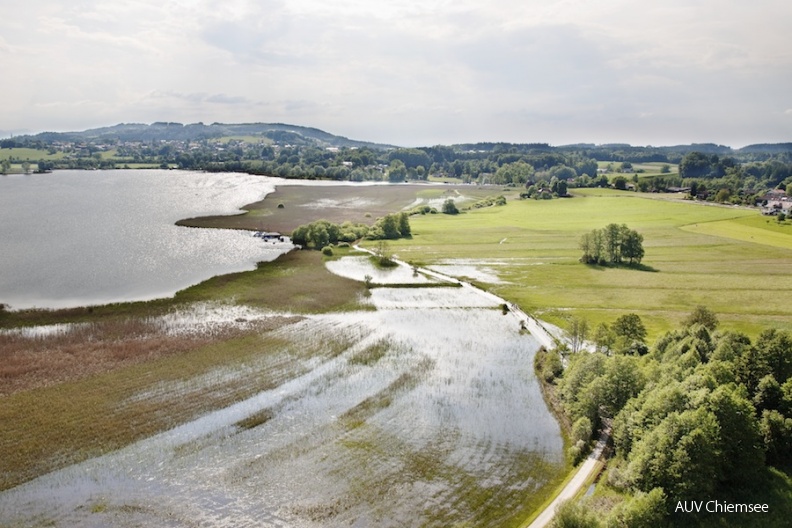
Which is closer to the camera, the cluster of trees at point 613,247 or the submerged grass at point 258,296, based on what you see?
the submerged grass at point 258,296

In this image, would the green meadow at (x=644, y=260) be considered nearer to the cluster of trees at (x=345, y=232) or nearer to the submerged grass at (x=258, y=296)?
the cluster of trees at (x=345, y=232)

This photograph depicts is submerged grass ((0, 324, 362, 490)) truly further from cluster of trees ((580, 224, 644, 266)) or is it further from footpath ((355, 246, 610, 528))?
cluster of trees ((580, 224, 644, 266))

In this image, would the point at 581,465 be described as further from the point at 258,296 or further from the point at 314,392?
the point at 258,296

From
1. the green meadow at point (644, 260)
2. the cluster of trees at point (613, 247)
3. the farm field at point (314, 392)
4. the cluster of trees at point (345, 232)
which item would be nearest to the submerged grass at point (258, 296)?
the farm field at point (314, 392)

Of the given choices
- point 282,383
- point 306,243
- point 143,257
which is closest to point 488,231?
point 306,243

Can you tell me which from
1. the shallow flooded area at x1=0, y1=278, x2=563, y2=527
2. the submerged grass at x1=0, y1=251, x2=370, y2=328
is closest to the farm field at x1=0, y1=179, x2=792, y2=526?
the shallow flooded area at x1=0, y1=278, x2=563, y2=527

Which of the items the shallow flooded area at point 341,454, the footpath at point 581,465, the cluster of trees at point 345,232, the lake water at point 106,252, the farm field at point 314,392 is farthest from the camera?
the cluster of trees at point 345,232
